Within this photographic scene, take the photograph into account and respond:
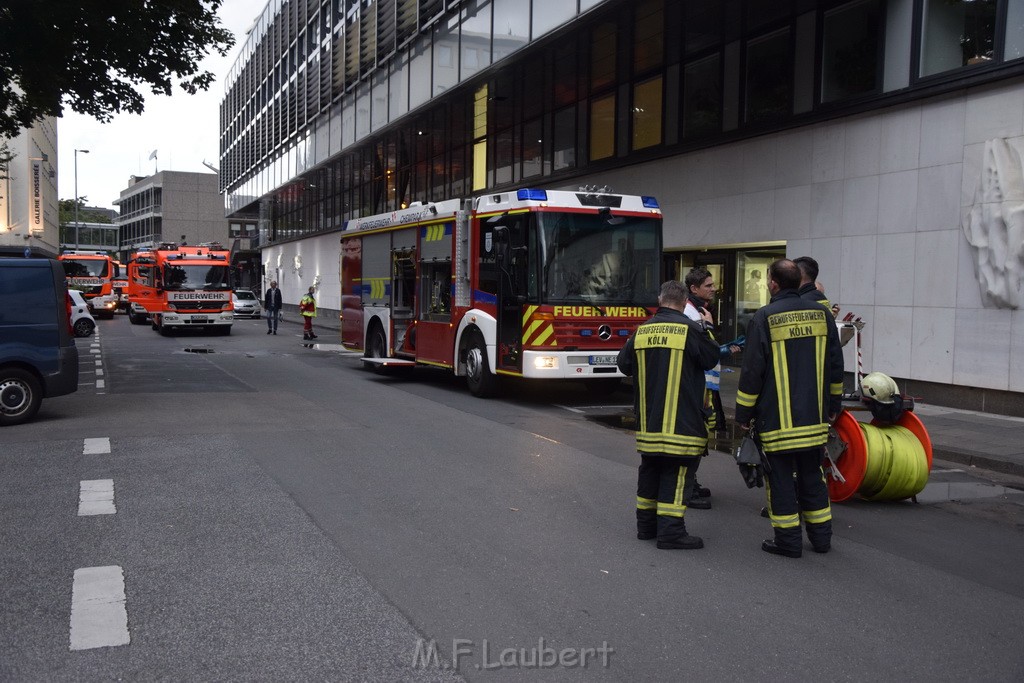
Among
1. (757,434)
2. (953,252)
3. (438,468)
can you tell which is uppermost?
(953,252)

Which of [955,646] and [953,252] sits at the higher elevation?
[953,252]

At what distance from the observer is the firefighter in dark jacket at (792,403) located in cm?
560

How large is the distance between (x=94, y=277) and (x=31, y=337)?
32947 mm

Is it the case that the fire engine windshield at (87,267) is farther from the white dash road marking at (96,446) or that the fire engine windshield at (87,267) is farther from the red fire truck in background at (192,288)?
Answer: the white dash road marking at (96,446)

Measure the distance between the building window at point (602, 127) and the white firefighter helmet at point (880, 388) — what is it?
46.9 ft

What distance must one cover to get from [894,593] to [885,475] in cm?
210

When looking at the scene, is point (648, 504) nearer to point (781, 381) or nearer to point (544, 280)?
point (781, 381)

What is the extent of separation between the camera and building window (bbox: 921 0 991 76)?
11984mm

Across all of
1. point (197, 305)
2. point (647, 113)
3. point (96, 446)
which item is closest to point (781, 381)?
point (96, 446)

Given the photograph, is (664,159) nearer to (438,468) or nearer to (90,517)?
(438,468)

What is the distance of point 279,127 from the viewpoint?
160ft

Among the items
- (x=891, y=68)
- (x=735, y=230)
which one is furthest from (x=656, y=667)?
(x=735, y=230)

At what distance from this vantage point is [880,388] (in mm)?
6957

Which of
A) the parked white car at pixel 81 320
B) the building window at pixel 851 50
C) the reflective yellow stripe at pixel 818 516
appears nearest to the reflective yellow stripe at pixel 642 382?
the reflective yellow stripe at pixel 818 516
